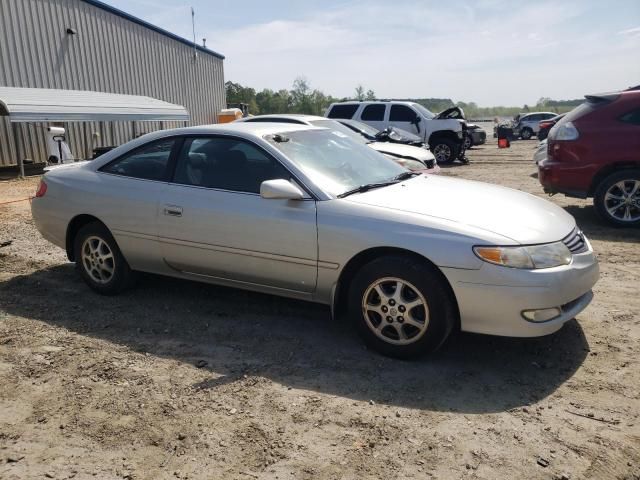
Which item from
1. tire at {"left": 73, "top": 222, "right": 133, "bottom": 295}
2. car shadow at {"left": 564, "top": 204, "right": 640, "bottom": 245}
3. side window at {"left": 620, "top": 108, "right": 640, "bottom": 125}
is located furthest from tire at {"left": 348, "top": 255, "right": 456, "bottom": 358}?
side window at {"left": 620, "top": 108, "right": 640, "bottom": 125}

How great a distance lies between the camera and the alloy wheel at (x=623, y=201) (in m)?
7.03

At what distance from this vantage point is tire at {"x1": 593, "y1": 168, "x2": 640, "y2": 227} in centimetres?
701

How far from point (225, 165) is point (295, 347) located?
4.97ft

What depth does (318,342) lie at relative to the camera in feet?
12.7

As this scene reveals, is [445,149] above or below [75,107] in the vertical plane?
below

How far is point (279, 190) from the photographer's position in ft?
11.9

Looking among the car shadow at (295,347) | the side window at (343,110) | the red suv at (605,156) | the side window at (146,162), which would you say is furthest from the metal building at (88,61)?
the red suv at (605,156)

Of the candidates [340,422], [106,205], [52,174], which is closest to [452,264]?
[340,422]

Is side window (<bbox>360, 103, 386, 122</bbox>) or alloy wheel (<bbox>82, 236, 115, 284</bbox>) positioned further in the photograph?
side window (<bbox>360, 103, 386, 122</bbox>)

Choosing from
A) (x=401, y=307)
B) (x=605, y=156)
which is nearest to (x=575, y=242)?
(x=401, y=307)

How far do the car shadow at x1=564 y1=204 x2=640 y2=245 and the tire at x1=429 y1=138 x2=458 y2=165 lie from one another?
8.87 metres

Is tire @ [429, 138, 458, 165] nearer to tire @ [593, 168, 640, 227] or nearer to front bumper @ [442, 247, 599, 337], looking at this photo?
tire @ [593, 168, 640, 227]

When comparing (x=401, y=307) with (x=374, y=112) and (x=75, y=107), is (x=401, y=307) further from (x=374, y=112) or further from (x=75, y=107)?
(x=75, y=107)

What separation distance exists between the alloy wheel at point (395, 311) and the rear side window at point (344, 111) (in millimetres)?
13397
